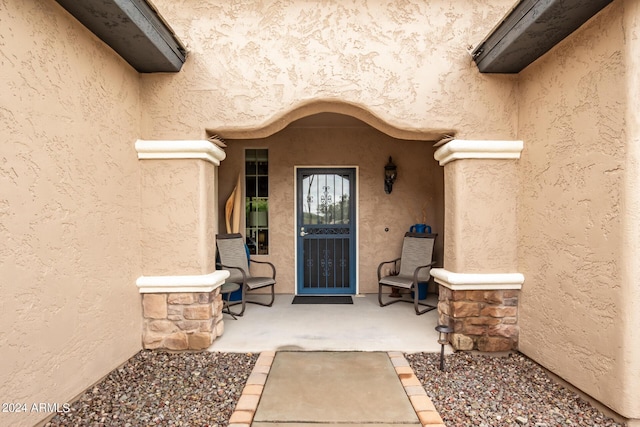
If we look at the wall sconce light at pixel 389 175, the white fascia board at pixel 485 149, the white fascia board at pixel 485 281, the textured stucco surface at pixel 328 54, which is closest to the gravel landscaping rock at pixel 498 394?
the white fascia board at pixel 485 281

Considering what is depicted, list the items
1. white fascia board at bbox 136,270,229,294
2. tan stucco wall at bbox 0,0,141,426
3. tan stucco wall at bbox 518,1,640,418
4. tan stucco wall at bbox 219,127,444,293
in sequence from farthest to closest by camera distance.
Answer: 1. tan stucco wall at bbox 219,127,444,293
2. white fascia board at bbox 136,270,229,294
3. tan stucco wall at bbox 518,1,640,418
4. tan stucco wall at bbox 0,0,141,426

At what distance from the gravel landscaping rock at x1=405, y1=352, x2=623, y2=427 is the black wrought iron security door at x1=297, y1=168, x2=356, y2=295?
2.51 metres

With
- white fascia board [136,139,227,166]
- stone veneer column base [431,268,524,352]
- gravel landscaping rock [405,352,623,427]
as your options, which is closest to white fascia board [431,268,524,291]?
stone veneer column base [431,268,524,352]

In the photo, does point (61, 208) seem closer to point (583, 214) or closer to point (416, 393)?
point (416, 393)

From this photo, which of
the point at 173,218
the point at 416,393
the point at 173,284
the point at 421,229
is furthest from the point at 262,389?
the point at 421,229

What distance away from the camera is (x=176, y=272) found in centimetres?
318

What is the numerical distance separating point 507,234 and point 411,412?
1.89 m

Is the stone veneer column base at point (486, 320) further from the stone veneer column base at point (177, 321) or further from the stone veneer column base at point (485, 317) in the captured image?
the stone veneer column base at point (177, 321)

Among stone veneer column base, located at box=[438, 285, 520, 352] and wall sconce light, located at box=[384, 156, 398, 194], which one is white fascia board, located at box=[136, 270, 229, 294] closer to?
stone veneer column base, located at box=[438, 285, 520, 352]

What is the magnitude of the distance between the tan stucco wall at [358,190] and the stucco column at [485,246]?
7.30 ft

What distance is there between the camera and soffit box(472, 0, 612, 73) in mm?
2244

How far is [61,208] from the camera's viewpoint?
2.23 metres

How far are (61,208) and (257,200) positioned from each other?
333cm

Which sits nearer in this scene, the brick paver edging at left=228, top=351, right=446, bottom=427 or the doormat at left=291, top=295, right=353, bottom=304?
the brick paver edging at left=228, top=351, right=446, bottom=427
